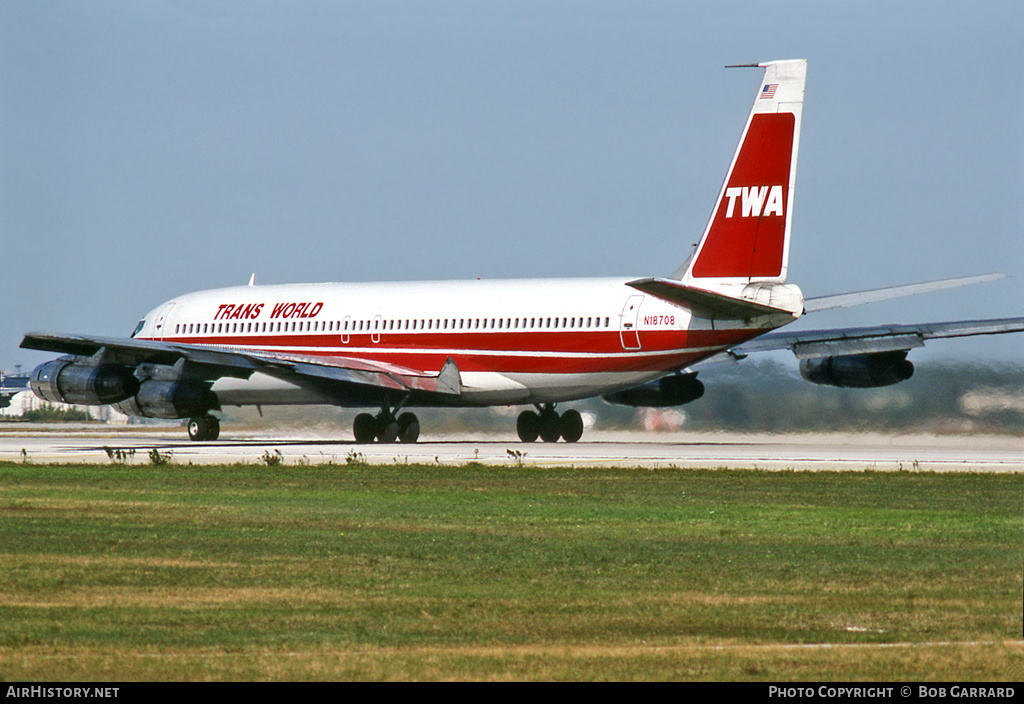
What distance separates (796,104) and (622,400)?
A: 481 inches

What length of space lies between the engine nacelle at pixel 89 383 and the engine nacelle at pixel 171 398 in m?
0.41

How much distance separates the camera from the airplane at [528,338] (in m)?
35.7

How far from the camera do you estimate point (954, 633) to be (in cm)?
1078

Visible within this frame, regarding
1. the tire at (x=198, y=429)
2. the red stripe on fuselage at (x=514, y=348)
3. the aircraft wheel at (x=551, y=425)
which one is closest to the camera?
the red stripe on fuselage at (x=514, y=348)

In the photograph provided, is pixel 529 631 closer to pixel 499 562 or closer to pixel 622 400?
pixel 499 562

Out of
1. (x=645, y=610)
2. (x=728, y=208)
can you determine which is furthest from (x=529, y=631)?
(x=728, y=208)

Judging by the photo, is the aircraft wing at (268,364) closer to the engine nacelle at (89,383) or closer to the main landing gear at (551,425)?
the engine nacelle at (89,383)

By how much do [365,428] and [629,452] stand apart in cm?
1003

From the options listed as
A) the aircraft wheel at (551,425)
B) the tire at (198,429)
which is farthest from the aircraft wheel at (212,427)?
the aircraft wheel at (551,425)

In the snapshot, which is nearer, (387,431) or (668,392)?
(387,431)

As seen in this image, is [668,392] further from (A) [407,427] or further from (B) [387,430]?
(B) [387,430]

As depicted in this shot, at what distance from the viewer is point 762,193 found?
117 feet

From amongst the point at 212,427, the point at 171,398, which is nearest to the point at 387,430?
the point at 171,398

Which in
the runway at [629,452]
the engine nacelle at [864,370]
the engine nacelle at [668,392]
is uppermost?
A: the engine nacelle at [864,370]
